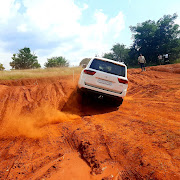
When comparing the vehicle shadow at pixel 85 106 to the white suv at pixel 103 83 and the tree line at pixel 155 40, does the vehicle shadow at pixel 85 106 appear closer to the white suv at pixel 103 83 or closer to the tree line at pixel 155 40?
the white suv at pixel 103 83

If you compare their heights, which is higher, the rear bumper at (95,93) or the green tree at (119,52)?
the green tree at (119,52)

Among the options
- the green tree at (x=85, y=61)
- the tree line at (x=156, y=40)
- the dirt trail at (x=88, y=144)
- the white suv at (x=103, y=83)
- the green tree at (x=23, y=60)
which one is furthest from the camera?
the green tree at (x=23, y=60)

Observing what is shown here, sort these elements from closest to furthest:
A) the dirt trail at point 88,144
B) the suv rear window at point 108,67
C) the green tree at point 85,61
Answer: the dirt trail at point 88,144 < the suv rear window at point 108,67 < the green tree at point 85,61

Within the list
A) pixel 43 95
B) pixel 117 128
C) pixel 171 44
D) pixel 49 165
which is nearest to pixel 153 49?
pixel 171 44

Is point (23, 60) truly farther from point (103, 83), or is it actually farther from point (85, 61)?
point (103, 83)

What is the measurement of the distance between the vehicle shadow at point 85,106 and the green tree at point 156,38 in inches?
952

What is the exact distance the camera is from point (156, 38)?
2744 centimetres

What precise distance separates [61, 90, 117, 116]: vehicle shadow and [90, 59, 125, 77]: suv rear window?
145 cm

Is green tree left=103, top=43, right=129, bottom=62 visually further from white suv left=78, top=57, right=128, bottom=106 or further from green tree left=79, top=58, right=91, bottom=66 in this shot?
white suv left=78, top=57, right=128, bottom=106

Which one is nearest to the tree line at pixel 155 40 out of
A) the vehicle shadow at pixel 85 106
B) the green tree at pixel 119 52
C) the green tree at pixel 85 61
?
the green tree at pixel 85 61

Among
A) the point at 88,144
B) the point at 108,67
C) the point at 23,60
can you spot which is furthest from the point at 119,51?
the point at 88,144

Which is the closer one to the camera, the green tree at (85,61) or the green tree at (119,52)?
the green tree at (85,61)

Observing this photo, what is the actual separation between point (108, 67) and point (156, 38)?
26.0 meters

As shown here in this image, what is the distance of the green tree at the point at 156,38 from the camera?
26.0 metres
